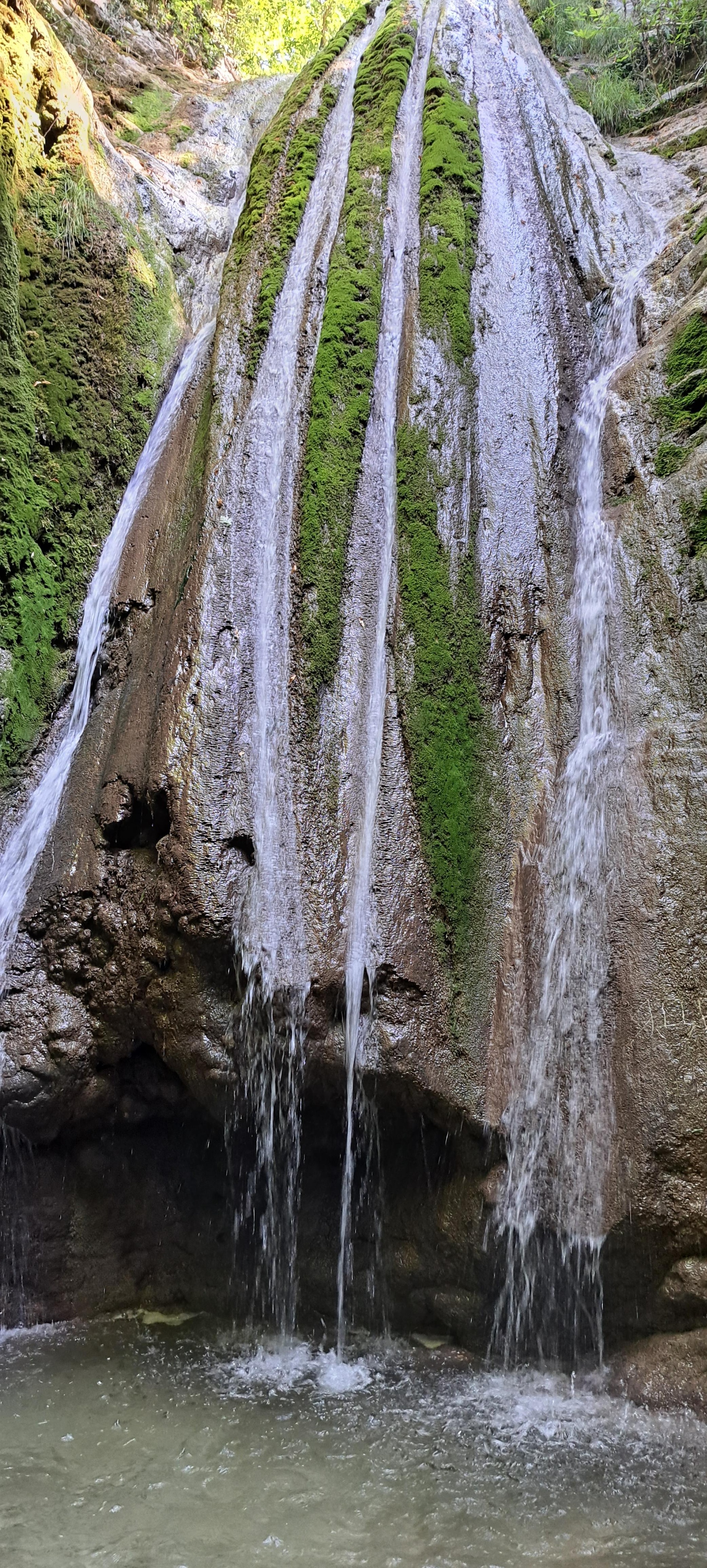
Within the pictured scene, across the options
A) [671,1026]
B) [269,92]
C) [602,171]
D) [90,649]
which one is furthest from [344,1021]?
[269,92]

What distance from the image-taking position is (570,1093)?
3709 millimetres

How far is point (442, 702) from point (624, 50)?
A: 797 cm

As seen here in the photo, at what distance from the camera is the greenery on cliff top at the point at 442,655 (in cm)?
414

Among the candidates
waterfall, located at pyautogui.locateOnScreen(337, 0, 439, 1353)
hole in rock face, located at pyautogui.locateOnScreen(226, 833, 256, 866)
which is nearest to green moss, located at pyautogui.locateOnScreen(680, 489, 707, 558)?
waterfall, located at pyautogui.locateOnScreen(337, 0, 439, 1353)

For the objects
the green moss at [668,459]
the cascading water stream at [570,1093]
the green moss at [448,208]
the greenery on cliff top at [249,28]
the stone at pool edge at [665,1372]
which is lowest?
the stone at pool edge at [665,1372]

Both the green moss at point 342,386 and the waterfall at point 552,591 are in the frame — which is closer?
the waterfall at point 552,591

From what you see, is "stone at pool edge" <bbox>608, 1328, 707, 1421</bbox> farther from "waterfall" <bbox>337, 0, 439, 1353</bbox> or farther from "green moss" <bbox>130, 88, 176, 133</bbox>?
"green moss" <bbox>130, 88, 176, 133</bbox>

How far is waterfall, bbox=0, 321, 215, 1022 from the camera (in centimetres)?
442

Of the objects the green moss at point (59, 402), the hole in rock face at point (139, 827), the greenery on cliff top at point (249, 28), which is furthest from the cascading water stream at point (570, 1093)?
the greenery on cliff top at point (249, 28)

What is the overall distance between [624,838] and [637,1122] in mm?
1169

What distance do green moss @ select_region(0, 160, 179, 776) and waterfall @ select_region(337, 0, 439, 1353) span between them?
1751 mm

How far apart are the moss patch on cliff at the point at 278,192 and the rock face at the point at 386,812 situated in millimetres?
72

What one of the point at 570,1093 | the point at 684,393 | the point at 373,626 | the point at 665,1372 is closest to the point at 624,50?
the point at 684,393

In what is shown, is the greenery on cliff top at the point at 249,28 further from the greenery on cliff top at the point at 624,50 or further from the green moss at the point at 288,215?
the green moss at the point at 288,215
